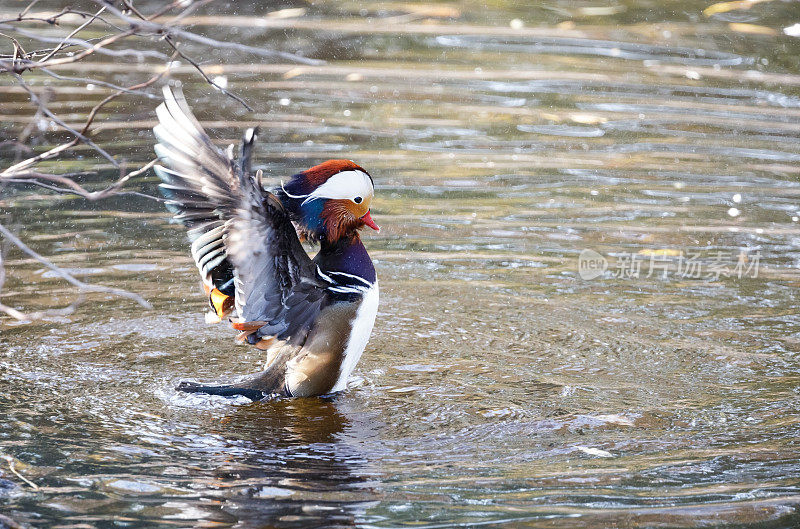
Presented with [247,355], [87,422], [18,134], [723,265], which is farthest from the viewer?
[18,134]

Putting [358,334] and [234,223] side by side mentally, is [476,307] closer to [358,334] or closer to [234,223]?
[358,334]

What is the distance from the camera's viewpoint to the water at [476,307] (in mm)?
4113

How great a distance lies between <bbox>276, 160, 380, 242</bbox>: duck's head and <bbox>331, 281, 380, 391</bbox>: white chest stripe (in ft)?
1.16

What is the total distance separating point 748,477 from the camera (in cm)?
421

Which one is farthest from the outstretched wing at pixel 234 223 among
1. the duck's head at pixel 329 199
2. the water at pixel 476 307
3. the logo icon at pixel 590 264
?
the logo icon at pixel 590 264

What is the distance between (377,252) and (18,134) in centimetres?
373

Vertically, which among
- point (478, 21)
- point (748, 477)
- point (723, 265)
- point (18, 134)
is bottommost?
point (748, 477)

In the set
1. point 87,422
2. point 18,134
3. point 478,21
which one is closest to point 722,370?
point 87,422

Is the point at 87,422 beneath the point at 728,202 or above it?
beneath

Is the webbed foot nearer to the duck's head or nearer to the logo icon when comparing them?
the duck's head

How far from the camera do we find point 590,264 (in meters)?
7.01

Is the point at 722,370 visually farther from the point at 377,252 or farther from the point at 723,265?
the point at 377,252

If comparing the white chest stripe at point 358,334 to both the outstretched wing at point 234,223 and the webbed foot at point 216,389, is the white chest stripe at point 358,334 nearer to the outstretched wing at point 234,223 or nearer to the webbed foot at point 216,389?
the outstretched wing at point 234,223

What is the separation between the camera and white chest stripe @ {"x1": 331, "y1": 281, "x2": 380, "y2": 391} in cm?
507
